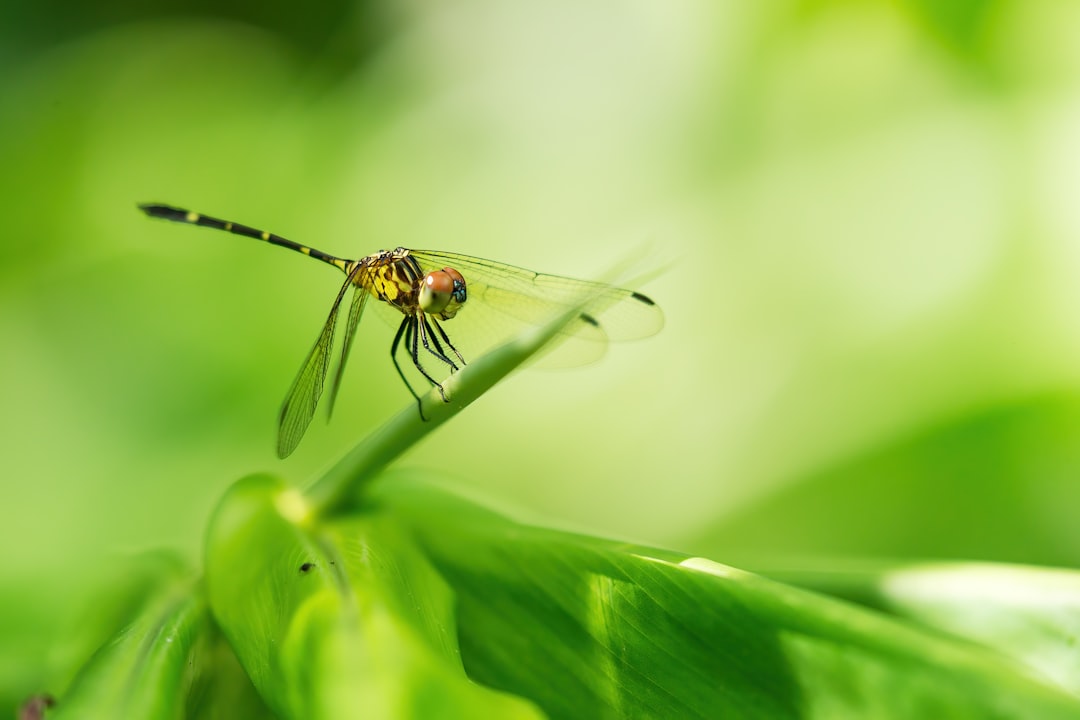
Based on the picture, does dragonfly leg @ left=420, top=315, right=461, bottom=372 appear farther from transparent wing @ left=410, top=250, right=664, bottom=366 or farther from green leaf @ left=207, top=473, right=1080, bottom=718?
green leaf @ left=207, top=473, right=1080, bottom=718

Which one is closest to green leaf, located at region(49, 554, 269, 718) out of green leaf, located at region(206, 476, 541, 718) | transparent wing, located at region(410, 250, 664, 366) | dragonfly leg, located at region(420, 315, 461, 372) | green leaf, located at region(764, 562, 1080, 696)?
green leaf, located at region(206, 476, 541, 718)

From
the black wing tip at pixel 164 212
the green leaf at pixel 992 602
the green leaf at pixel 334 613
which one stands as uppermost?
the black wing tip at pixel 164 212

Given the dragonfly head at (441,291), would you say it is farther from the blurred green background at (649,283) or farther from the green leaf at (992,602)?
the green leaf at (992,602)

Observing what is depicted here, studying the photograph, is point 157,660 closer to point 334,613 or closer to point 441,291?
point 334,613

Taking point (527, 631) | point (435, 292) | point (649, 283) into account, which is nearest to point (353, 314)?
point (435, 292)

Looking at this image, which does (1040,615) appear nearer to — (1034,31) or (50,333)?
(1034,31)

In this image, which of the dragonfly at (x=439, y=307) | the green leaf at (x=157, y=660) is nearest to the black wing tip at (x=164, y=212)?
the dragonfly at (x=439, y=307)

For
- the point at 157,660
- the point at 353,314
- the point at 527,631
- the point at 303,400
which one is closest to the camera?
the point at 157,660

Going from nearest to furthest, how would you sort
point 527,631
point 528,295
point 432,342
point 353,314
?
1. point 527,631
2. point 353,314
3. point 432,342
4. point 528,295
